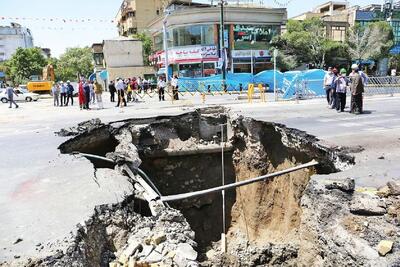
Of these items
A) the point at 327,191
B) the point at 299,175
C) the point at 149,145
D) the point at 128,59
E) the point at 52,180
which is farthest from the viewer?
the point at 128,59

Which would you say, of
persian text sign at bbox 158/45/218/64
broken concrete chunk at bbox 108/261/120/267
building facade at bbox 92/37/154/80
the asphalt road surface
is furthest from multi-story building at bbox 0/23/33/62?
broken concrete chunk at bbox 108/261/120/267

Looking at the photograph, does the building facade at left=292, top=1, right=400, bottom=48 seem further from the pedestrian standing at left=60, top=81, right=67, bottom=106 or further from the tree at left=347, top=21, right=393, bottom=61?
the pedestrian standing at left=60, top=81, right=67, bottom=106

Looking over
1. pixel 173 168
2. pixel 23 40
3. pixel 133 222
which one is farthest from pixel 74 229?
Result: pixel 23 40

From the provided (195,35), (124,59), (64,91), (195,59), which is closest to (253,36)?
(195,35)

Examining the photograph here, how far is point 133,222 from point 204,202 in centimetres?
664

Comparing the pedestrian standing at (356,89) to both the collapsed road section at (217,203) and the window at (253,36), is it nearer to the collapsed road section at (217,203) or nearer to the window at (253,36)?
the collapsed road section at (217,203)

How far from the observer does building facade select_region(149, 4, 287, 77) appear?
35000 millimetres

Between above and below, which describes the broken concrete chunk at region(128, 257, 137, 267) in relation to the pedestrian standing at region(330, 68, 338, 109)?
below

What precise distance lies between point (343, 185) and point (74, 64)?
243 feet

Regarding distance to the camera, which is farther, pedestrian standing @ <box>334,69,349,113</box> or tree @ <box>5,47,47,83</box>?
tree @ <box>5,47,47,83</box>

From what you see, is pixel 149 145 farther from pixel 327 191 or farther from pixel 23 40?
pixel 23 40

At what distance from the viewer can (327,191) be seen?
486 centimetres

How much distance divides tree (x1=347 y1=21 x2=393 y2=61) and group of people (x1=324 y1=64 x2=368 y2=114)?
2552 centimetres

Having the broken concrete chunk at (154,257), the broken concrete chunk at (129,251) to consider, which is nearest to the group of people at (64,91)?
the broken concrete chunk at (129,251)
